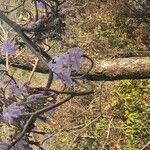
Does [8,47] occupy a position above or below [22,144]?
above

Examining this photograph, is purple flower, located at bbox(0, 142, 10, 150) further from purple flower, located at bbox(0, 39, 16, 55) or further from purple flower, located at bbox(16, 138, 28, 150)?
purple flower, located at bbox(0, 39, 16, 55)

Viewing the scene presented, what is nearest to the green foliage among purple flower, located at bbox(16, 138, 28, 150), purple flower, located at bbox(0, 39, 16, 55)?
purple flower, located at bbox(0, 39, 16, 55)

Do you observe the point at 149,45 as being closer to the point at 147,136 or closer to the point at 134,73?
the point at 147,136

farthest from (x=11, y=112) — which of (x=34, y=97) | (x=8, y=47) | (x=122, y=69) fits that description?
(x=122, y=69)

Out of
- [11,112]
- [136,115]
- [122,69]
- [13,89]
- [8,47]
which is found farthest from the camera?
[136,115]

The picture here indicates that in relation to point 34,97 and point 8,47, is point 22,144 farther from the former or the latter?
point 8,47

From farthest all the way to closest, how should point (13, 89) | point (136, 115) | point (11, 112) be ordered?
point (136, 115) → point (13, 89) → point (11, 112)

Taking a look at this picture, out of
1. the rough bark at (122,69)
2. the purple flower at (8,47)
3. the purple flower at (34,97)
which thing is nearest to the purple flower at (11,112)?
the purple flower at (34,97)
